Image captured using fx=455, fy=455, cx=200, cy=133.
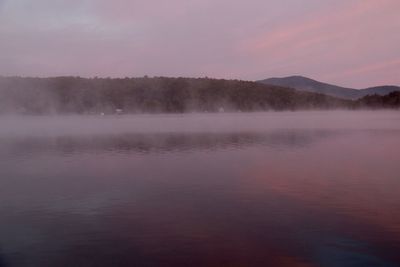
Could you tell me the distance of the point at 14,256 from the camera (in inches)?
448

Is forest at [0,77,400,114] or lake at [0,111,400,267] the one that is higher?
forest at [0,77,400,114]

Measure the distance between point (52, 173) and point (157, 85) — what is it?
342 ft

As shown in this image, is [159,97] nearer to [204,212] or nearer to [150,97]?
[150,97]

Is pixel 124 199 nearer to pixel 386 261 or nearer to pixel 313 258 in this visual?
pixel 313 258

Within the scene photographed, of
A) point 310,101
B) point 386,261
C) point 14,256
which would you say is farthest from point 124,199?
point 310,101

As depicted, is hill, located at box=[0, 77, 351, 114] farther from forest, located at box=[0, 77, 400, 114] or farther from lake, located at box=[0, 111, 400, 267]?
lake, located at box=[0, 111, 400, 267]

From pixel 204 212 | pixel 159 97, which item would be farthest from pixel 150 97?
pixel 204 212

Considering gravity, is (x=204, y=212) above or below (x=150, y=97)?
below

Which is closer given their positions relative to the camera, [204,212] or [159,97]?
[204,212]

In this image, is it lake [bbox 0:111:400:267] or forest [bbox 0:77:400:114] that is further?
forest [bbox 0:77:400:114]

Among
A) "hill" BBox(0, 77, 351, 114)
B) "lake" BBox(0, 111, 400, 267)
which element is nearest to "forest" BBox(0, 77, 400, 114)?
"hill" BBox(0, 77, 351, 114)

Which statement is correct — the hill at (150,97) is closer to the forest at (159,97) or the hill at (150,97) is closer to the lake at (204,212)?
the forest at (159,97)

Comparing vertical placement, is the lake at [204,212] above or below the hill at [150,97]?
below

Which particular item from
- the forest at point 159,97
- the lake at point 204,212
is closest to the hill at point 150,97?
the forest at point 159,97
